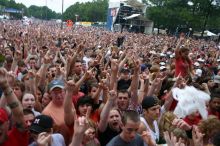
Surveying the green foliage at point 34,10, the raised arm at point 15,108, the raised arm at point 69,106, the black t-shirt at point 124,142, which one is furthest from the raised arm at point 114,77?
the green foliage at point 34,10

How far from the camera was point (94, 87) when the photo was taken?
19.4 feet

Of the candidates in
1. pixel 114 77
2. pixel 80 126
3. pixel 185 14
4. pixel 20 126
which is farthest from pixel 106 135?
pixel 185 14

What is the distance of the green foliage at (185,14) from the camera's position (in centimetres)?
4722

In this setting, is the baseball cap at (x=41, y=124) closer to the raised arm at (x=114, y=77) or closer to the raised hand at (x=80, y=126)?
the raised hand at (x=80, y=126)

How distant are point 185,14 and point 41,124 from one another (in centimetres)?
4606

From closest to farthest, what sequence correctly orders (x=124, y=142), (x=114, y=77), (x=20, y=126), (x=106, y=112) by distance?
(x=20, y=126) < (x=124, y=142) < (x=106, y=112) < (x=114, y=77)

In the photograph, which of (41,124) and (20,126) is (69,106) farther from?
(20,126)

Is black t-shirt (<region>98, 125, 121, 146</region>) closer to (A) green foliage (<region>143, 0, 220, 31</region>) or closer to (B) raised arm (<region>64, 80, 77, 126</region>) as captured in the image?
(B) raised arm (<region>64, 80, 77, 126</region>)

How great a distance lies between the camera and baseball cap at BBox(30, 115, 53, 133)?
3.67 meters

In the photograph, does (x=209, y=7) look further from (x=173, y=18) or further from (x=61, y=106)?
(x=61, y=106)

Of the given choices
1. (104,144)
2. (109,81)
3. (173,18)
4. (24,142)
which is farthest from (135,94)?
(173,18)

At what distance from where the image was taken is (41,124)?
371cm

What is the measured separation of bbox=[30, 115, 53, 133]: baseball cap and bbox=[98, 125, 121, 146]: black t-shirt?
920mm

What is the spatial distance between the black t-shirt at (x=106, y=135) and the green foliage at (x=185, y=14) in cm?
4377
